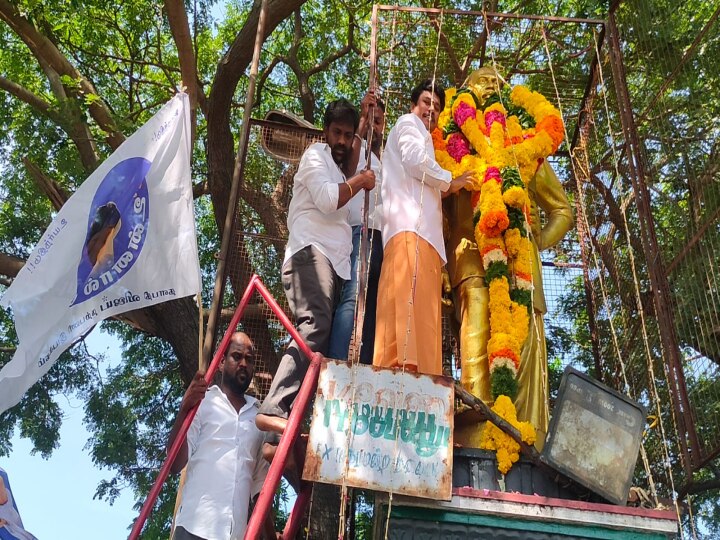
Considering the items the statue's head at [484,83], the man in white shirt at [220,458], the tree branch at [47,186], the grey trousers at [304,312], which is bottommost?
the man in white shirt at [220,458]

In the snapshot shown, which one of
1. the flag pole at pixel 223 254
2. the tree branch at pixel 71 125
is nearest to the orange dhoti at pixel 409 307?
the flag pole at pixel 223 254

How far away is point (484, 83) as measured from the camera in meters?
6.98

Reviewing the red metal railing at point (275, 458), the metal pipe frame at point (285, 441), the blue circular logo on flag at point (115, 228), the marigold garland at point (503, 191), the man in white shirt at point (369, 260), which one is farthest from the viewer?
the marigold garland at point (503, 191)

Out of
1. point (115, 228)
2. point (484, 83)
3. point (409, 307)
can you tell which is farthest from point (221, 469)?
point (484, 83)

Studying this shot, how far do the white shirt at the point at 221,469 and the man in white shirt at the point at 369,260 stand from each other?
0.69m

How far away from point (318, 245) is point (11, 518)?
2.44 m

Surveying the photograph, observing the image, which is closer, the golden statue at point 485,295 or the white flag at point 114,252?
the white flag at point 114,252

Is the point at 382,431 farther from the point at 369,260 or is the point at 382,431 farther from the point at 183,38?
the point at 183,38

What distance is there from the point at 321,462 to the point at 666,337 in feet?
10.8

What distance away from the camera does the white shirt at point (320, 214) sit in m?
5.41

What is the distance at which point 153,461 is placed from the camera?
36.6 feet

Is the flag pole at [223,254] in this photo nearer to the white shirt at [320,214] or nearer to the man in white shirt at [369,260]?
the white shirt at [320,214]

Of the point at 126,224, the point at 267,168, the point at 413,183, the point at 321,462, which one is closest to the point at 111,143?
the point at 267,168

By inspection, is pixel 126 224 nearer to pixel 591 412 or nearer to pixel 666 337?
pixel 591 412
